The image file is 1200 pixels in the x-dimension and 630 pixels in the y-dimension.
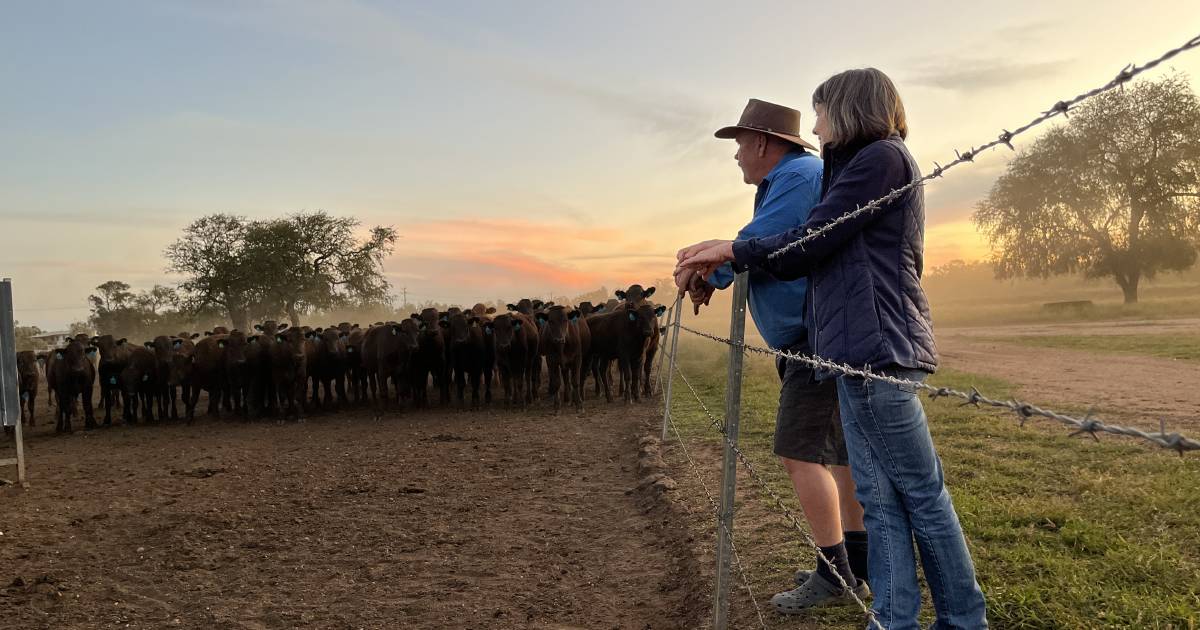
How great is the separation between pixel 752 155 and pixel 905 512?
1.75 metres

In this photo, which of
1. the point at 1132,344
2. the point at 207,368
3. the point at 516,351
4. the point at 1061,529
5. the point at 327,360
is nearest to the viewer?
the point at 1061,529

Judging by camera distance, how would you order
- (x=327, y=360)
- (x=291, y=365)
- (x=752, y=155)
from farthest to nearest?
1. (x=327, y=360)
2. (x=291, y=365)
3. (x=752, y=155)

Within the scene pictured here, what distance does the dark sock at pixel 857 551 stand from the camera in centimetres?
338

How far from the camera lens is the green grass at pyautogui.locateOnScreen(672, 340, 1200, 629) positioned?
3260 mm

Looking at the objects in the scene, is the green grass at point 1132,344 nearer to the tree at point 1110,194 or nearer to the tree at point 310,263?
the tree at point 1110,194

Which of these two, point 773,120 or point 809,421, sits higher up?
point 773,120

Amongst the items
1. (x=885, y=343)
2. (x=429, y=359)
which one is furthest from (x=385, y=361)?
(x=885, y=343)

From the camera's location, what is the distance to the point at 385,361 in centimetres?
1269

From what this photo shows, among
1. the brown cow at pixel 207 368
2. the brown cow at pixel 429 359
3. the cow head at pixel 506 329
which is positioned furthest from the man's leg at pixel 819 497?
the brown cow at pixel 207 368

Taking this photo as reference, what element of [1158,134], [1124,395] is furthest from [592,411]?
[1158,134]

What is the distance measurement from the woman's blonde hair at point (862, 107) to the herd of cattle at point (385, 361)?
9.75 meters

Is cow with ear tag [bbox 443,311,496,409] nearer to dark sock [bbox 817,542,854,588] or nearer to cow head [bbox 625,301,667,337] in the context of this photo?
cow head [bbox 625,301,667,337]

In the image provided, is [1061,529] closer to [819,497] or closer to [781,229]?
[819,497]

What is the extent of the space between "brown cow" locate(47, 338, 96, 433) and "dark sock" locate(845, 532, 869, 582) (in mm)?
13245
